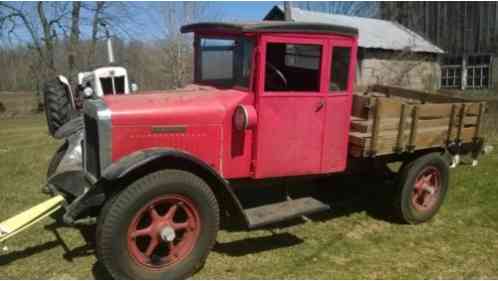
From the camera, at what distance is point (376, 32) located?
2109 centimetres

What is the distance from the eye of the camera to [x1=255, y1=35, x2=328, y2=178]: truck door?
4.32 m

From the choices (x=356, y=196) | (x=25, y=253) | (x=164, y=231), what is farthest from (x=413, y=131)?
(x=25, y=253)

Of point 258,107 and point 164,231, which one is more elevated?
point 258,107

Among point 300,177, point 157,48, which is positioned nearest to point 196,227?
point 300,177

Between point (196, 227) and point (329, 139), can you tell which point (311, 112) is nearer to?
point (329, 139)

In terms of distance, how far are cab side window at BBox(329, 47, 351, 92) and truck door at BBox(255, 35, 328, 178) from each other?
0.13 metres

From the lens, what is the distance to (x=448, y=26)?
22641mm

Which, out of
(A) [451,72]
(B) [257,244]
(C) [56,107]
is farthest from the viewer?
(A) [451,72]

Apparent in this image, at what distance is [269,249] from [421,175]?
1951mm

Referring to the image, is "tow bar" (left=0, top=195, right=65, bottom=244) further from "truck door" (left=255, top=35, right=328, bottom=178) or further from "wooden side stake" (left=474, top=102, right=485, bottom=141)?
"wooden side stake" (left=474, top=102, right=485, bottom=141)

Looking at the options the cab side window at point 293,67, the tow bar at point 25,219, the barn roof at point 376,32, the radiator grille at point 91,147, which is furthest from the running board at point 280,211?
the barn roof at point 376,32

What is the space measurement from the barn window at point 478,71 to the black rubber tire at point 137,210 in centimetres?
2013

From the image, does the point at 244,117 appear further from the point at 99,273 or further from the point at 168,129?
the point at 99,273

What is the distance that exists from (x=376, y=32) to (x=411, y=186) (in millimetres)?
17011
